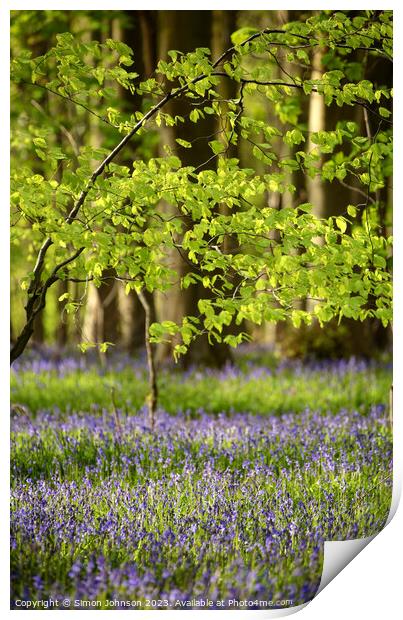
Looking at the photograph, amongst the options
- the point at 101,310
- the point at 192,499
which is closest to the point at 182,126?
the point at 101,310

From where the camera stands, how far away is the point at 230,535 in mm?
3568

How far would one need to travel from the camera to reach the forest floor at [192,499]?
3459 mm

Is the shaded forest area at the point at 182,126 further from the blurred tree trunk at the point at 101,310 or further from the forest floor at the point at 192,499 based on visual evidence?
the forest floor at the point at 192,499

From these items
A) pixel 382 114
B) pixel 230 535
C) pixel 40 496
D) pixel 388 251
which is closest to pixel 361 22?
pixel 382 114

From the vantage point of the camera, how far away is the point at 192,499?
376cm

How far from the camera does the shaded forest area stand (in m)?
4.83

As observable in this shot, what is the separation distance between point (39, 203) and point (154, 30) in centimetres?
310

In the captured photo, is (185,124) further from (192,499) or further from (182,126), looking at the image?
(192,499)

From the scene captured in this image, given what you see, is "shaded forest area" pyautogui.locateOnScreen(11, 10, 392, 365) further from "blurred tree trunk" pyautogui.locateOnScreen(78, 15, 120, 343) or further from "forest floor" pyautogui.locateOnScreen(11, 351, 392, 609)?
"forest floor" pyautogui.locateOnScreen(11, 351, 392, 609)

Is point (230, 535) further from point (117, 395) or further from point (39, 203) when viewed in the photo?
point (117, 395)

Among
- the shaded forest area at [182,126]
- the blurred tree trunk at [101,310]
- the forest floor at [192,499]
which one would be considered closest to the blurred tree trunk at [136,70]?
→ the shaded forest area at [182,126]

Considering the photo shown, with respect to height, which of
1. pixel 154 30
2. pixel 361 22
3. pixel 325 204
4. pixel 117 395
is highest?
pixel 154 30

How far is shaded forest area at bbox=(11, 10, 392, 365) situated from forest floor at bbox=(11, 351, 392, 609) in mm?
806
